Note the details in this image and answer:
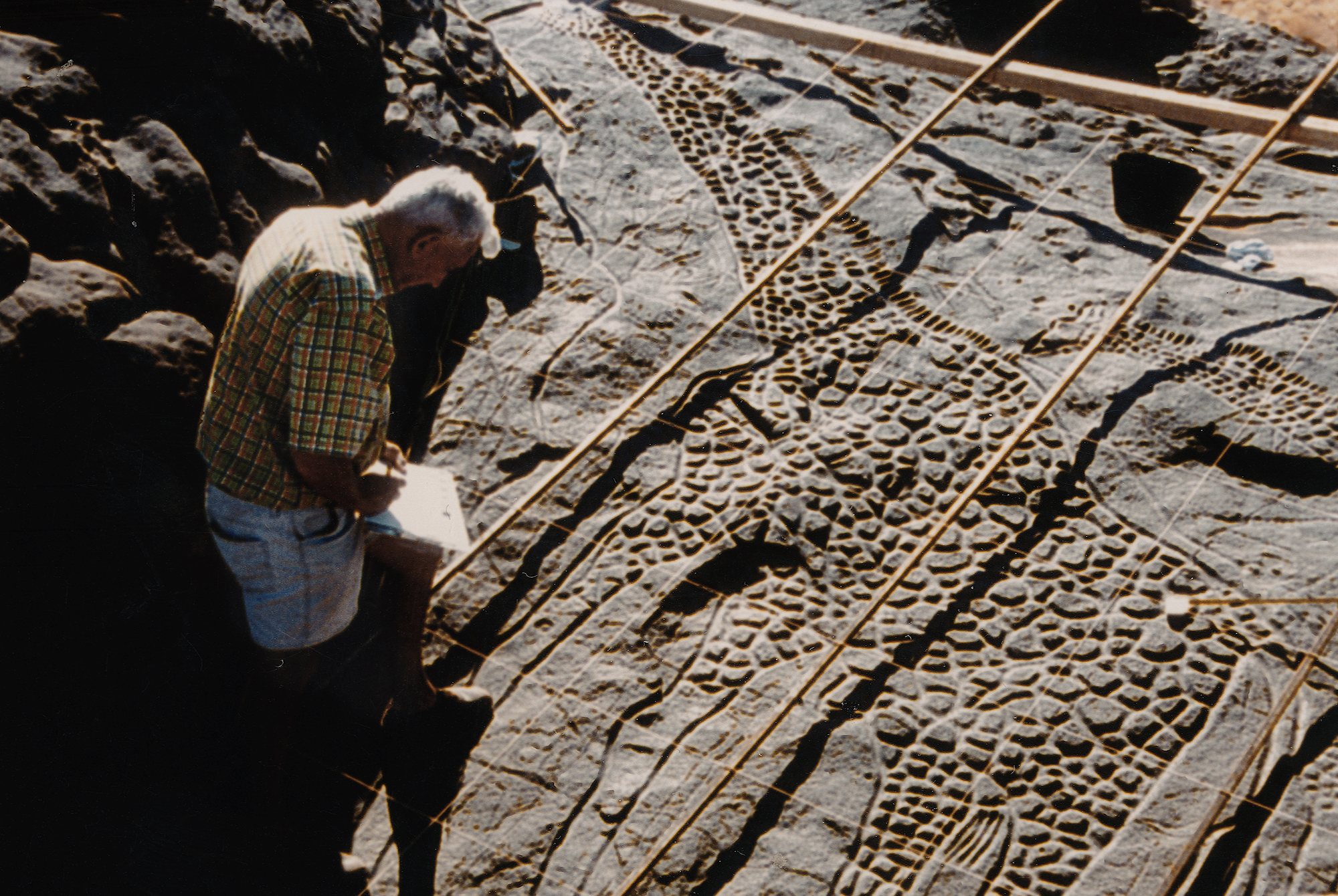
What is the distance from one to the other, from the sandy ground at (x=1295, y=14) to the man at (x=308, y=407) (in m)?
6.36

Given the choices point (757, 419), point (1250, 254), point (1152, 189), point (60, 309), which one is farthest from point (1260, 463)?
point (60, 309)

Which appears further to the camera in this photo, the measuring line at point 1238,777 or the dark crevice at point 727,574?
the dark crevice at point 727,574

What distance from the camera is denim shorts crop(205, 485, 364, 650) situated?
7.44ft

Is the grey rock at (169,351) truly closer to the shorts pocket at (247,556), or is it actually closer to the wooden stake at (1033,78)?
the shorts pocket at (247,556)

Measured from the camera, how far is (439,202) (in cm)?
216

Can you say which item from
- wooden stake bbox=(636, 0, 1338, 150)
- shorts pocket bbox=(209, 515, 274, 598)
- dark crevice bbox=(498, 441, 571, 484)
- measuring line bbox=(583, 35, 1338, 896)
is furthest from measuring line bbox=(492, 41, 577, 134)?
shorts pocket bbox=(209, 515, 274, 598)

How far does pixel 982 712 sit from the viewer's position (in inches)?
123

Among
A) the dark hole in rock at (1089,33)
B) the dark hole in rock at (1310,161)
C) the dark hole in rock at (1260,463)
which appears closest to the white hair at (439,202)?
the dark hole in rock at (1260,463)

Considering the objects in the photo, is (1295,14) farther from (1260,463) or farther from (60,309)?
(60,309)

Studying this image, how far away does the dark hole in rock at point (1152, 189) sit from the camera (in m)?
5.01

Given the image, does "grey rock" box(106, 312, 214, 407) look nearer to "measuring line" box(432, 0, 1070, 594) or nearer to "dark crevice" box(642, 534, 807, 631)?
"measuring line" box(432, 0, 1070, 594)

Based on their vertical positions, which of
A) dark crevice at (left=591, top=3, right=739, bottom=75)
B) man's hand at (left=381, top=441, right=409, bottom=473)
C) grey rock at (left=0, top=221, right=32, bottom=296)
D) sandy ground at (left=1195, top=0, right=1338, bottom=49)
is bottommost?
man's hand at (left=381, top=441, right=409, bottom=473)

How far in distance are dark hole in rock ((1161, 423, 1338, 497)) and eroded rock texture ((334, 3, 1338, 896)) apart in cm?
1

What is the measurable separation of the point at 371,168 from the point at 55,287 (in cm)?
183
